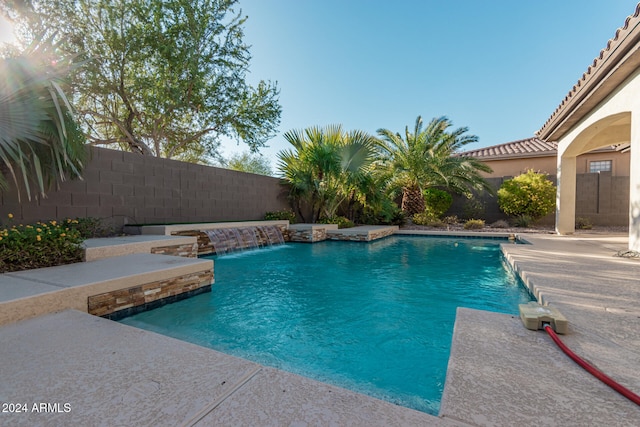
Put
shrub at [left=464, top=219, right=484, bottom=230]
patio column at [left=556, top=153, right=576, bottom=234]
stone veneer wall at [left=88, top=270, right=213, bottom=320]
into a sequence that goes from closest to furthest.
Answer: stone veneer wall at [left=88, top=270, right=213, bottom=320] → patio column at [left=556, top=153, right=576, bottom=234] → shrub at [left=464, top=219, right=484, bottom=230]

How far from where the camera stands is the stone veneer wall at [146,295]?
3164 mm

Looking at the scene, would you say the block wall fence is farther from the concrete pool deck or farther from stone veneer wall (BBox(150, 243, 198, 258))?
the concrete pool deck

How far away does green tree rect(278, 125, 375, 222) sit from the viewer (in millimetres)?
11141

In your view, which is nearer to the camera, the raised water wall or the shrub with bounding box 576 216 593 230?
the raised water wall

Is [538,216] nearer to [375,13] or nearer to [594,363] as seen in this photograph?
[375,13]

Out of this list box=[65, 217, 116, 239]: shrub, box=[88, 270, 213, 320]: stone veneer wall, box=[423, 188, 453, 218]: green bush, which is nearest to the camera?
box=[88, 270, 213, 320]: stone veneer wall

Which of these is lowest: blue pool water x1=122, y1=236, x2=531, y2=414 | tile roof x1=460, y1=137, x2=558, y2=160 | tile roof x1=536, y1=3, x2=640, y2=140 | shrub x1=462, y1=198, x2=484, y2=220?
blue pool water x1=122, y1=236, x2=531, y2=414

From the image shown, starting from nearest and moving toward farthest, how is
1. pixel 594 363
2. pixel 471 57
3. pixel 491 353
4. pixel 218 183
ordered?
pixel 594 363 < pixel 491 353 < pixel 218 183 < pixel 471 57

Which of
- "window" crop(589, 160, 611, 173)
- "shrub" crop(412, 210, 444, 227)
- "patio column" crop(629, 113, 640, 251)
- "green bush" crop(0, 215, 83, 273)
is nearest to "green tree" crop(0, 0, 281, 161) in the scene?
"shrub" crop(412, 210, 444, 227)

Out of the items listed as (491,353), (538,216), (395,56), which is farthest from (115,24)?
(538,216)

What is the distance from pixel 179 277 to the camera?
3975 millimetres

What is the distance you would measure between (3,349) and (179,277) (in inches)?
76.9

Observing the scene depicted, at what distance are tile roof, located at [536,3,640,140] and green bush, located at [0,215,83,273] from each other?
8.62 m

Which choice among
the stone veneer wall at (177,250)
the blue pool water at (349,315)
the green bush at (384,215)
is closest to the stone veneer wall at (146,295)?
→ the blue pool water at (349,315)
